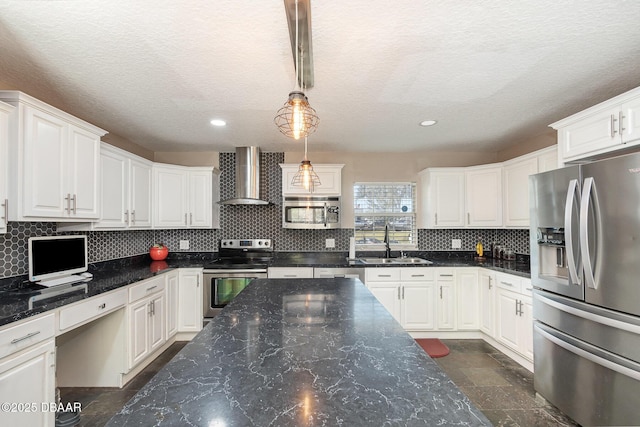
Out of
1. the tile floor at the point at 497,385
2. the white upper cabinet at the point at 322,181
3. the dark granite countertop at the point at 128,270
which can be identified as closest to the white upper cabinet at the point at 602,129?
the dark granite countertop at the point at 128,270

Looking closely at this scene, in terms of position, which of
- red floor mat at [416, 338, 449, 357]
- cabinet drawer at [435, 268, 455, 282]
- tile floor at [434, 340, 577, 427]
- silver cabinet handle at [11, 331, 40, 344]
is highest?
silver cabinet handle at [11, 331, 40, 344]

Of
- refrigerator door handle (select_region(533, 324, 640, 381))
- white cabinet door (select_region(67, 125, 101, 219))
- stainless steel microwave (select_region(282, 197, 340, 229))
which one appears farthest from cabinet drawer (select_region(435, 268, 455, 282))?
white cabinet door (select_region(67, 125, 101, 219))

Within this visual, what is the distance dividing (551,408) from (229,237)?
3.79 m

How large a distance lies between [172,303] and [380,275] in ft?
8.15

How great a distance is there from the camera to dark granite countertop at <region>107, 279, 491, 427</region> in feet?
2.23

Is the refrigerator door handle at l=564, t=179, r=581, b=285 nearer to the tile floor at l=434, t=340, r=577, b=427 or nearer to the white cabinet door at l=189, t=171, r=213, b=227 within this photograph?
the tile floor at l=434, t=340, r=577, b=427

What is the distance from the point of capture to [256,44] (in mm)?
1644

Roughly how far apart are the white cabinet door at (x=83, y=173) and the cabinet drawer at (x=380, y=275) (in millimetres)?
2820

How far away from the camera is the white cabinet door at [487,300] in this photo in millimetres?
3166

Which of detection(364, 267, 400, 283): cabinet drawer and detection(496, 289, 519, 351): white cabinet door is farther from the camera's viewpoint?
detection(364, 267, 400, 283): cabinet drawer

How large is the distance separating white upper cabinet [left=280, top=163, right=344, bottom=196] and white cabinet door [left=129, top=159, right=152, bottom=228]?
64.9 inches

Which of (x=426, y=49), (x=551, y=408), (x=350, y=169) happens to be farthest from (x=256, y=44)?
(x=551, y=408)

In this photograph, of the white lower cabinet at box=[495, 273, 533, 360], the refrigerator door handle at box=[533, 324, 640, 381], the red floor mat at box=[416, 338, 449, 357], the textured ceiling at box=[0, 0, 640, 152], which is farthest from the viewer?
the red floor mat at box=[416, 338, 449, 357]

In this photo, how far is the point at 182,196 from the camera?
3695mm
